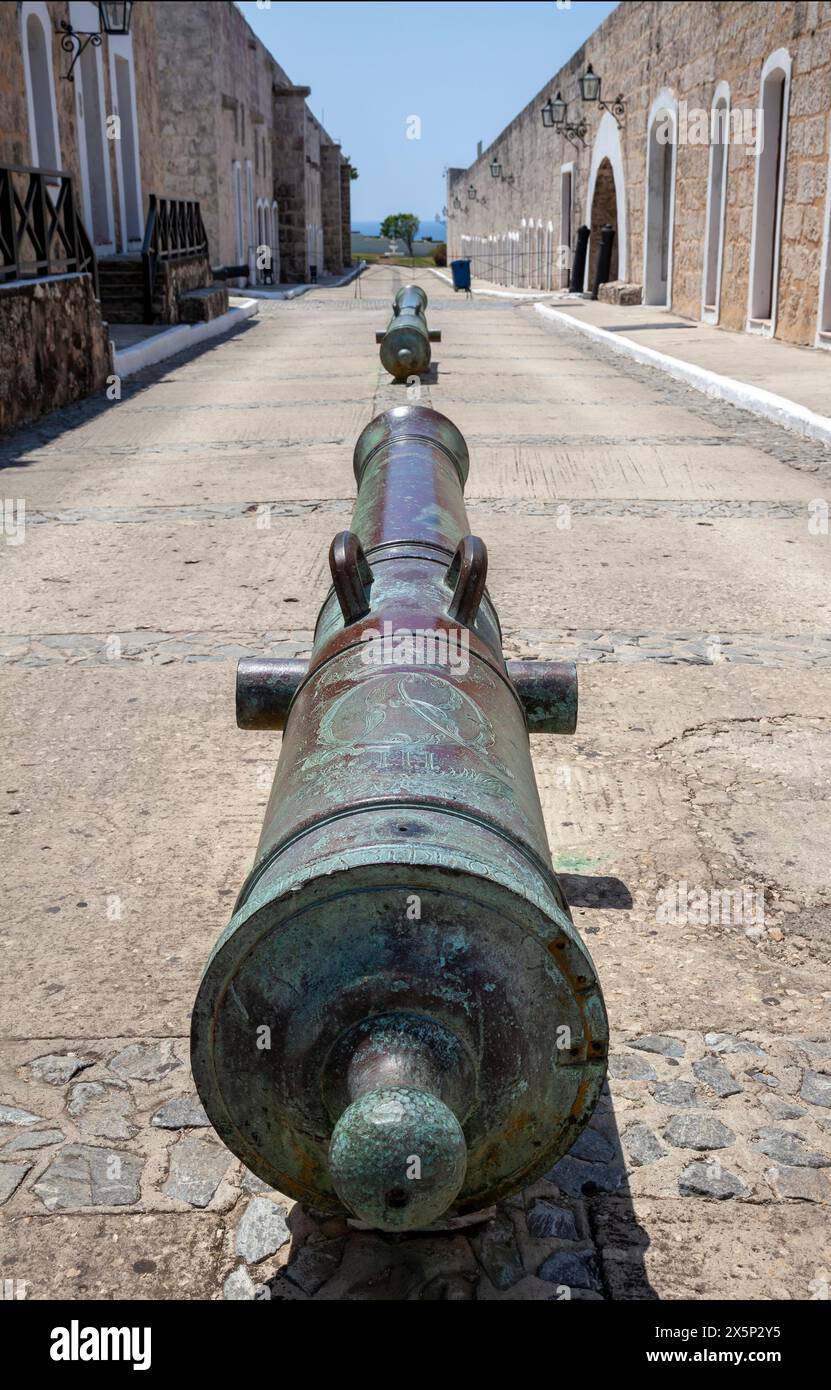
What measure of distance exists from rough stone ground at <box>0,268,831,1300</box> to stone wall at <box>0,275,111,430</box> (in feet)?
6.98

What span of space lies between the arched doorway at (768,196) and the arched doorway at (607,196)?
828 cm

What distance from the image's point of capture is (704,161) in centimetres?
1838

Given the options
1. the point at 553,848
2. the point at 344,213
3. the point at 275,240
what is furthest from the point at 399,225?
the point at 553,848

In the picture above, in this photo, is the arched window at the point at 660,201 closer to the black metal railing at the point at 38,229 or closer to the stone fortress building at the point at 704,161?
the stone fortress building at the point at 704,161

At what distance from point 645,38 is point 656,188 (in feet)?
7.70

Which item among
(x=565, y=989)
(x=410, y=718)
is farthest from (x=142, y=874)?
(x=565, y=989)

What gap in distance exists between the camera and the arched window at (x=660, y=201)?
20.4m

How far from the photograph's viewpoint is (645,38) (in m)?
21.0

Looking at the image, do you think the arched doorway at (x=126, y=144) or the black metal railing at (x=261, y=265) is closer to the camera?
the arched doorway at (x=126, y=144)

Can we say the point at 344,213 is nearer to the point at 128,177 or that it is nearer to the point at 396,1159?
the point at 128,177

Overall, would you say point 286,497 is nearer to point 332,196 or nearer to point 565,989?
point 565,989

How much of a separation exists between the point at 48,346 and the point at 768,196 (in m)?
9.69

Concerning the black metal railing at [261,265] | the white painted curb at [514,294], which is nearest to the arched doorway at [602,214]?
the white painted curb at [514,294]

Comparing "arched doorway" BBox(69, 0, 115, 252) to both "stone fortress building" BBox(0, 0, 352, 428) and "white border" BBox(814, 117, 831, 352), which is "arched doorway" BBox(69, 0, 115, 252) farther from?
"white border" BBox(814, 117, 831, 352)
